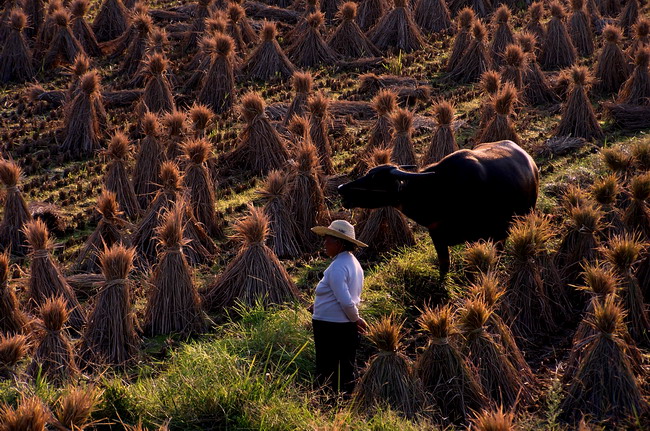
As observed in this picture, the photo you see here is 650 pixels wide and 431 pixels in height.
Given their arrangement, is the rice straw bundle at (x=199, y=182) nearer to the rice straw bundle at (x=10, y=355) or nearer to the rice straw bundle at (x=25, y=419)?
the rice straw bundle at (x=10, y=355)

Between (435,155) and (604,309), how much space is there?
18.1ft

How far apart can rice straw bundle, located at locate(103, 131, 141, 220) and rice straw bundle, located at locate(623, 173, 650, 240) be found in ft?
20.6

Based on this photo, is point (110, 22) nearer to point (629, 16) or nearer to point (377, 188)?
point (629, 16)

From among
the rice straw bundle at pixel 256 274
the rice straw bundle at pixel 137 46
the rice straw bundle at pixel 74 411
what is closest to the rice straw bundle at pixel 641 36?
the rice straw bundle at pixel 137 46

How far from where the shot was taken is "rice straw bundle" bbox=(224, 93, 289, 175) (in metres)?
Result: 13.2

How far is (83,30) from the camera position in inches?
777

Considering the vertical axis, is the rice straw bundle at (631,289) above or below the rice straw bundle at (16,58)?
below

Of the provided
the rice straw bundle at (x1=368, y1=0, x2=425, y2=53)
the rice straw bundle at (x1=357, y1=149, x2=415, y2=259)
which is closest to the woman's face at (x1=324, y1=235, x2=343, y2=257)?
the rice straw bundle at (x1=357, y1=149, x2=415, y2=259)

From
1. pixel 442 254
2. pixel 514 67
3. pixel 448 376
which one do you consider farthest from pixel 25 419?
pixel 514 67

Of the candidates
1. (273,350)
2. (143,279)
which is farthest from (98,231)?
(273,350)

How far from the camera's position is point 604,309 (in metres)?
7.07

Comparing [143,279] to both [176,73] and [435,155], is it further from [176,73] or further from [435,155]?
[176,73]

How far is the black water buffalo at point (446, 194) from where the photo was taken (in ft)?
29.8

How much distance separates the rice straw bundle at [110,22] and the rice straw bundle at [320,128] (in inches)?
369
